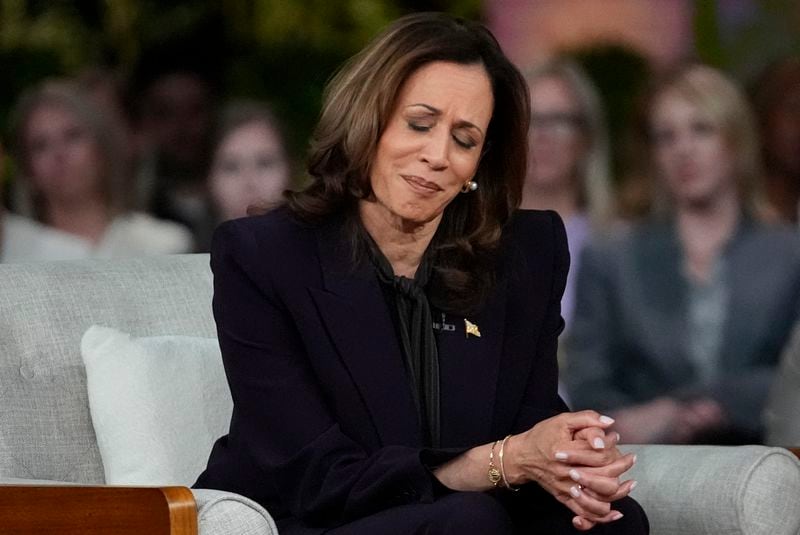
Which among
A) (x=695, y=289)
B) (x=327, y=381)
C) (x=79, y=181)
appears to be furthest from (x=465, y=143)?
(x=79, y=181)

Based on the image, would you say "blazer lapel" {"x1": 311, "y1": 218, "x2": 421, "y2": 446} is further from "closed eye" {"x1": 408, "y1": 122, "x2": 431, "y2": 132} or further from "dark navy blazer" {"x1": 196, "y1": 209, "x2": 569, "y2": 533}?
"closed eye" {"x1": 408, "y1": 122, "x2": 431, "y2": 132}

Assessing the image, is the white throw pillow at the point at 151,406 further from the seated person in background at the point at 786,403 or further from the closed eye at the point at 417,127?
the seated person in background at the point at 786,403

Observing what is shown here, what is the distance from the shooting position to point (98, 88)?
457 cm

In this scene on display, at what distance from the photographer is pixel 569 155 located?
451 centimetres

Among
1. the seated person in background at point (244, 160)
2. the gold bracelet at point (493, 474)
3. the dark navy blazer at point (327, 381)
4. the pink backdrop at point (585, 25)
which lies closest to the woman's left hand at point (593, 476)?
the gold bracelet at point (493, 474)

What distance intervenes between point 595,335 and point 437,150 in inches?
80.9

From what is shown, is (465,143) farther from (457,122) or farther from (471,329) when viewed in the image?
(471,329)

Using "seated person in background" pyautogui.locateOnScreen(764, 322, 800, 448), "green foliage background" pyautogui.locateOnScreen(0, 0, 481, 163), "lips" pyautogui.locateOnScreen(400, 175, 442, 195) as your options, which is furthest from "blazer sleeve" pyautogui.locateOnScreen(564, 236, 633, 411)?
"lips" pyautogui.locateOnScreen(400, 175, 442, 195)

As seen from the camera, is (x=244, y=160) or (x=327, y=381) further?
(x=244, y=160)

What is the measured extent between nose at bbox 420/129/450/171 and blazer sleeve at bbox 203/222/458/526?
31 cm

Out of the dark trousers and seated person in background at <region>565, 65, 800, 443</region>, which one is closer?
the dark trousers

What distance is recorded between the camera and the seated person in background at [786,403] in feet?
11.6

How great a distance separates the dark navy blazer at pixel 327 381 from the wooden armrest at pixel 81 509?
10.7 inches

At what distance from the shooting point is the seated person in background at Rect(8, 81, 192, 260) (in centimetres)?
454
